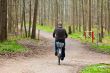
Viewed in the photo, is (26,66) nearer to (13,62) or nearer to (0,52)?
(13,62)

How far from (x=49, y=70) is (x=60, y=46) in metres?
2.34

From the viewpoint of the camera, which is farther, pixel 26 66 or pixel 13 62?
pixel 13 62

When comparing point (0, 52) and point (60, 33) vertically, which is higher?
point (60, 33)

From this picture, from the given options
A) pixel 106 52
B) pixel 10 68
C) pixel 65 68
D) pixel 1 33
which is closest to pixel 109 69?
pixel 65 68

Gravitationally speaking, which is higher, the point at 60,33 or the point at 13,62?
the point at 60,33

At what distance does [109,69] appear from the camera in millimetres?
15062

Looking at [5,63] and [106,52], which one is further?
[106,52]

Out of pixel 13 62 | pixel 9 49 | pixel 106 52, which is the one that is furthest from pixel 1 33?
pixel 13 62

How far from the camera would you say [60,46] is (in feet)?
54.5

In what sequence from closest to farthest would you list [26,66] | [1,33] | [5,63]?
[26,66] → [5,63] → [1,33]

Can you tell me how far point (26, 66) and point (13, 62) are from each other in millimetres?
1680

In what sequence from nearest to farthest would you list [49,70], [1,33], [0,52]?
[49,70] < [0,52] < [1,33]

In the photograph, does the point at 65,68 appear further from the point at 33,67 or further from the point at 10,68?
the point at 10,68

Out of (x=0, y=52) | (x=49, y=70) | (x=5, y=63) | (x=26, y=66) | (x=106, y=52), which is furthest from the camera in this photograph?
(x=106, y=52)
